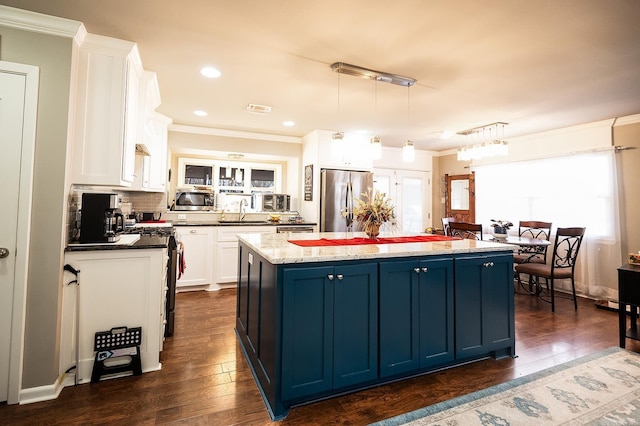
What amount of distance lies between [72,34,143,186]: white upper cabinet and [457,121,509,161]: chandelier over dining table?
3.86 m

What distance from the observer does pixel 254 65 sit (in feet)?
9.01

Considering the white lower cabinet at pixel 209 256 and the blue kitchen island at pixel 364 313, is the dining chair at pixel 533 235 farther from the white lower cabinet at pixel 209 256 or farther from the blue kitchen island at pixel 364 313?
the white lower cabinet at pixel 209 256

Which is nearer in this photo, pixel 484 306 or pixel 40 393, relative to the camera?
pixel 40 393

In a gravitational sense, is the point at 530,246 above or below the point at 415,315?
above

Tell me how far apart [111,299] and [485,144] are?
422 centimetres

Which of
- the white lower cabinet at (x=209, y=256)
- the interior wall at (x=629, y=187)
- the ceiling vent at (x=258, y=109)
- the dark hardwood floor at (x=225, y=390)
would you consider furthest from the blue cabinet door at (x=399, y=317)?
the interior wall at (x=629, y=187)

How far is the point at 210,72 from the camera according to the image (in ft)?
9.54

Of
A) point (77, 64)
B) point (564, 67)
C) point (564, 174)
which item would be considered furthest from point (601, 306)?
point (77, 64)

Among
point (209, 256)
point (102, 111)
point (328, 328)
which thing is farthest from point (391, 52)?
point (209, 256)

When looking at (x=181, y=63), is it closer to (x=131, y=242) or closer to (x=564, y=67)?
(x=131, y=242)

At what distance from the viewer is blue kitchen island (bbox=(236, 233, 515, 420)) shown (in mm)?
1810

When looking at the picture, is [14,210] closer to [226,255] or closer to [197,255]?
[197,255]

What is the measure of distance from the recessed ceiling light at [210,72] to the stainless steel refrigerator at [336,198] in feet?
7.83

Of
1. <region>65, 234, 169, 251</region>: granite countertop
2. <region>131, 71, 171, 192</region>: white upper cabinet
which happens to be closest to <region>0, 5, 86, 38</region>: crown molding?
<region>131, 71, 171, 192</region>: white upper cabinet
